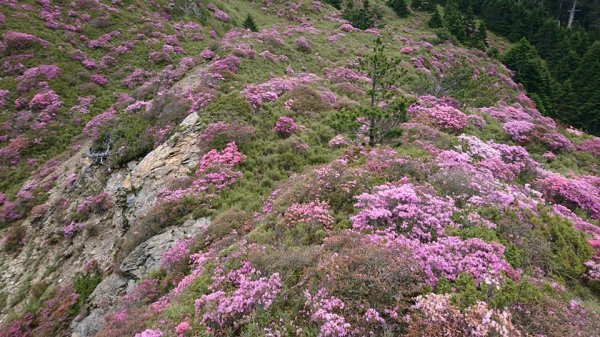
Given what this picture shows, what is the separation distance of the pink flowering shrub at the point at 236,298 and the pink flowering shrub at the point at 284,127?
35.3ft

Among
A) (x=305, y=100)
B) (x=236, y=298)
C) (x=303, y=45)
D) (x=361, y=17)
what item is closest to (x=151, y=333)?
(x=236, y=298)

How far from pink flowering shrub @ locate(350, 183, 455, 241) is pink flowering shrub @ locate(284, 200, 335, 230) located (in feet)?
2.99

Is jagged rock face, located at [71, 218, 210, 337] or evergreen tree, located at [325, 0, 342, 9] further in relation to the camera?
evergreen tree, located at [325, 0, 342, 9]

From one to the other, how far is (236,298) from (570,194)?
1509cm

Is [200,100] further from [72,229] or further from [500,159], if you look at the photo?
[500,159]

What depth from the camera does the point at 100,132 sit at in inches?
840

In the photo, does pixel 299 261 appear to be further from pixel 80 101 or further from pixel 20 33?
pixel 20 33

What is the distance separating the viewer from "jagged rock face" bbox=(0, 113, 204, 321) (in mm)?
14508

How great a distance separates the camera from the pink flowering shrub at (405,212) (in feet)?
29.3

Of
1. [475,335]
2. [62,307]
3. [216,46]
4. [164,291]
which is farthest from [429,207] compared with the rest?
[216,46]

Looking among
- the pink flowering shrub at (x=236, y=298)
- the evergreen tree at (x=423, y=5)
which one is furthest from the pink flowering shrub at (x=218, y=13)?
the pink flowering shrub at (x=236, y=298)

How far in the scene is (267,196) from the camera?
47.2ft

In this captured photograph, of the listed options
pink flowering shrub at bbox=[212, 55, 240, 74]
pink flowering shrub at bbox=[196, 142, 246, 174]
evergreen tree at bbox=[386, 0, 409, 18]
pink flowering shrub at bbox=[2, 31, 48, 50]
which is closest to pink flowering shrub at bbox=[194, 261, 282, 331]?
pink flowering shrub at bbox=[196, 142, 246, 174]

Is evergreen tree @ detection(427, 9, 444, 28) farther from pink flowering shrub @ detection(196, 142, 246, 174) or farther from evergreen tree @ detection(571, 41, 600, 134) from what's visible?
pink flowering shrub @ detection(196, 142, 246, 174)
